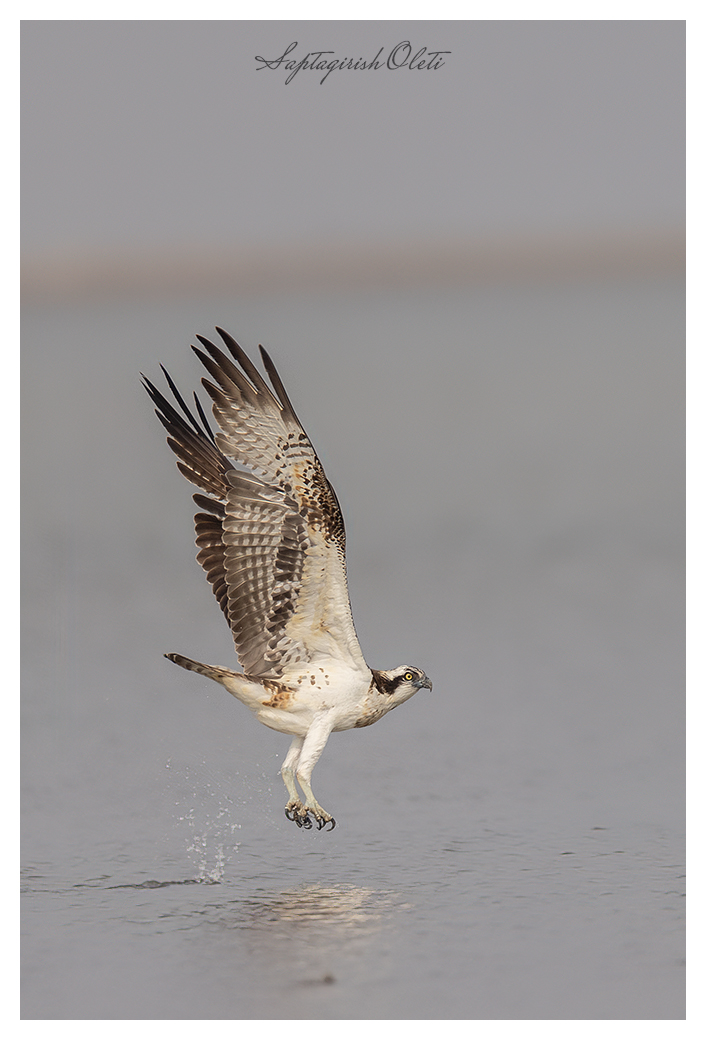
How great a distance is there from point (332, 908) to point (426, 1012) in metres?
1.03

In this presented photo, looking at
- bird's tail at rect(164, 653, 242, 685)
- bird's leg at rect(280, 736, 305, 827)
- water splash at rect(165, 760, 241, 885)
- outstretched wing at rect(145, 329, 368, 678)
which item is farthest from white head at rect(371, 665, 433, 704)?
water splash at rect(165, 760, 241, 885)

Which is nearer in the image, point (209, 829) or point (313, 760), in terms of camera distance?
point (313, 760)

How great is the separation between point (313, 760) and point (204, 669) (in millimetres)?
734

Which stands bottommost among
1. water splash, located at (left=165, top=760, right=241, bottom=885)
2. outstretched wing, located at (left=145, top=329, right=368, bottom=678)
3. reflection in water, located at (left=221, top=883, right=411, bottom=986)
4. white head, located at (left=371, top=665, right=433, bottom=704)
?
reflection in water, located at (left=221, top=883, right=411, bottom=986)

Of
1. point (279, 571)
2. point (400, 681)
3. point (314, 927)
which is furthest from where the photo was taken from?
point (400, 681)

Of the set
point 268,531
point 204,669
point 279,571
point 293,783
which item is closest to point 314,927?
point 293,783

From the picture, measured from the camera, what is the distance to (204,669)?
9.31m

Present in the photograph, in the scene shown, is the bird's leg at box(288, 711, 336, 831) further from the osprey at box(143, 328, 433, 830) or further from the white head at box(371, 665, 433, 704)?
the white head at box(371, 665, 433, 704)

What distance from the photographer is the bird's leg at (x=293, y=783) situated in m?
9.30

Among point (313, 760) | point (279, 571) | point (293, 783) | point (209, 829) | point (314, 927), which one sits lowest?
point (314, 927)

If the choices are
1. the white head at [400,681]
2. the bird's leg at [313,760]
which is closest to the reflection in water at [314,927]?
the bird's leg at [313,760]

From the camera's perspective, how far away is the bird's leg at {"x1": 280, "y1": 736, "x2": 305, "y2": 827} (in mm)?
9305

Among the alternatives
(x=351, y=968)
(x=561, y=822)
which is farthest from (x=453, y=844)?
(x=351, y=968)

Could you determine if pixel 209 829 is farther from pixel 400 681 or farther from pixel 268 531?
pixel 268 531
